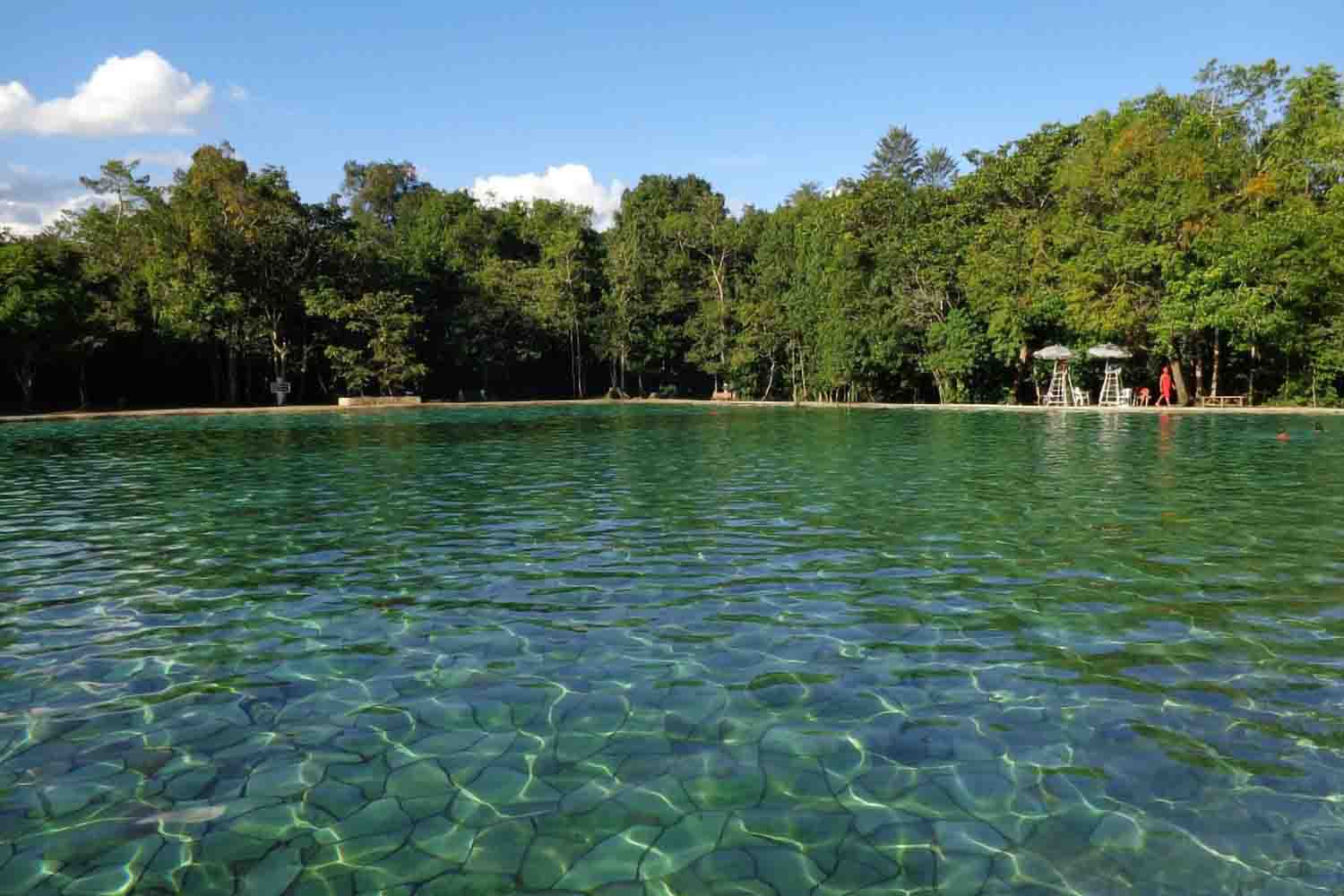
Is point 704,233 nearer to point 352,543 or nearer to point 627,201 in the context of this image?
point 627,201

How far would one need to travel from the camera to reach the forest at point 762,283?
27062 millimetres

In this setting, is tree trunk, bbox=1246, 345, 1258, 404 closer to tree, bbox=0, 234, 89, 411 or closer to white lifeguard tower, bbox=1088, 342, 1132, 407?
white lifeguard tower, bbox=1088, 342, 1132, 407

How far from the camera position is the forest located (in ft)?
88.8

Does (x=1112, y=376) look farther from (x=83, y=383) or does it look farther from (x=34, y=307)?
(x=83, y=383)

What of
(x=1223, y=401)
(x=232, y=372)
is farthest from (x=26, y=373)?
(x=1223, y=401)

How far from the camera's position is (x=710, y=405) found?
37.6 metres

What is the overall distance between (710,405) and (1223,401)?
18.0 m

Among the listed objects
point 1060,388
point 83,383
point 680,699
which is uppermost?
point 83,383

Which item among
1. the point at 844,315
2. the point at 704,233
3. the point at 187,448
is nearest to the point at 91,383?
the point at 187,448

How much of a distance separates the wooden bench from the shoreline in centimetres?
118

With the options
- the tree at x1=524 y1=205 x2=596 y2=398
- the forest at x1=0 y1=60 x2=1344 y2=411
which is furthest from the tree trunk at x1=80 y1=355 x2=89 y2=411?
the tree at x1=524 y1=205 x2=596 y2=398

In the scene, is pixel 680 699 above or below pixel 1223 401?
below

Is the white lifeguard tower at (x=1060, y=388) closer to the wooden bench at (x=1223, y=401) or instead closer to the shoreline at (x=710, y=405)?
the shoreline at (x=710, y=405)

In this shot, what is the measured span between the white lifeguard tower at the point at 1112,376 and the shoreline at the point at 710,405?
0.62 m
